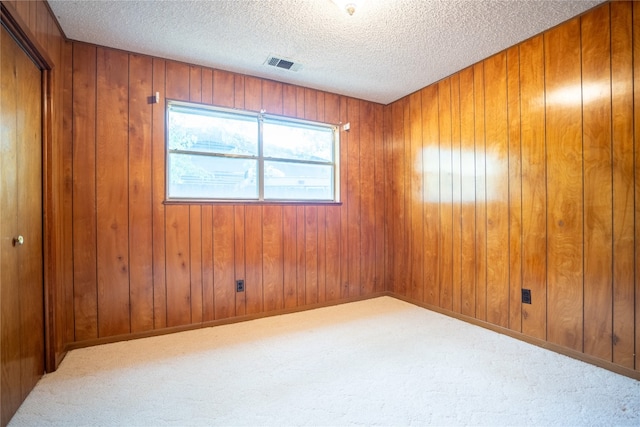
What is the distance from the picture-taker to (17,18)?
61.6 inches

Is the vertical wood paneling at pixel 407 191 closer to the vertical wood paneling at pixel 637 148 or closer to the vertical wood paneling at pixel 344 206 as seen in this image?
the vertical wood paneling at pixel 344 206

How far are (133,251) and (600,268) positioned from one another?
3601 millimetres

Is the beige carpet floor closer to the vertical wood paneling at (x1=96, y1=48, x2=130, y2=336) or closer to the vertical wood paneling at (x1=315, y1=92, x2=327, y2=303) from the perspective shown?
the vertical wood paneling at (x1=96, y1=48, x2=130, y2=336)

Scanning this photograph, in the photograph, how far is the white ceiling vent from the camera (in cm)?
273

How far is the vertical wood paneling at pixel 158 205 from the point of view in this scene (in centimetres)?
267

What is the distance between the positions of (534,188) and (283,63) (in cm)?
244

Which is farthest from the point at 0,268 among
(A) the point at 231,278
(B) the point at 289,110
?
(B) the point at 289,110

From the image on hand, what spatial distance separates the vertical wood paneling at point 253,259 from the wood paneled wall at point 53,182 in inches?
56.9

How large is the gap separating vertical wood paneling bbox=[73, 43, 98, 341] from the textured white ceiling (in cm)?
27

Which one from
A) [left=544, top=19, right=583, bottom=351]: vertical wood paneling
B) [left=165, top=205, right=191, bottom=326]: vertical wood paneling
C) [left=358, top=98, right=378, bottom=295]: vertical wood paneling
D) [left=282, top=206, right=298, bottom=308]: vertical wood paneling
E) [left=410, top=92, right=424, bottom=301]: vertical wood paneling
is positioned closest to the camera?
[left=544, top=19, right=583, bottom=351]: vertical wood paneling

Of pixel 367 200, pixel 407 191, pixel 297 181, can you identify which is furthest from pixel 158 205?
pixel 407 191

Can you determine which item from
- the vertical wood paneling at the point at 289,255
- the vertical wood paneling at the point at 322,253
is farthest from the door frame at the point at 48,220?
the vertical wood paneling at the point at 322,253

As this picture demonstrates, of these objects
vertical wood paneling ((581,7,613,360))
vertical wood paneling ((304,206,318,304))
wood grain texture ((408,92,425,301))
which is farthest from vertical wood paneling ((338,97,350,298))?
vertical wood paneling ((581,7,613,360))

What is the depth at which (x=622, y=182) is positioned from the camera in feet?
6.47
